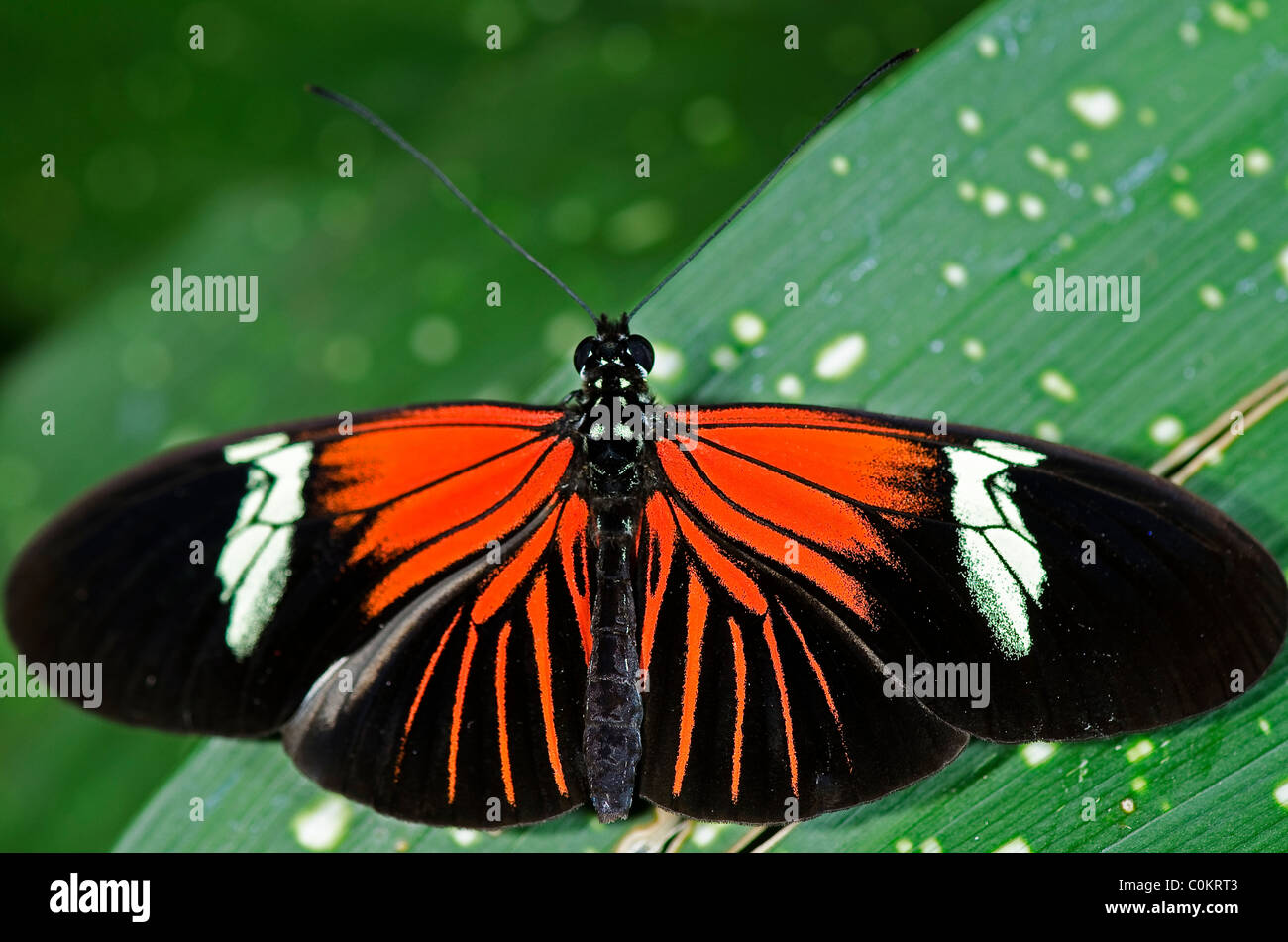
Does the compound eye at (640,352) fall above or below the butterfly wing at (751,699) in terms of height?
above

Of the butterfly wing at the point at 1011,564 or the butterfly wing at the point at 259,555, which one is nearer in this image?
the butterfly wing at the point at 1011,564

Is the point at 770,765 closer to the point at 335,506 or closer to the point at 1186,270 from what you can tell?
the point at 335,506

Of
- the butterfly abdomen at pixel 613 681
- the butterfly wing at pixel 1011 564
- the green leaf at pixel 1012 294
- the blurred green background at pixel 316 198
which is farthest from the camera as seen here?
the blurred green background at pixel 316 198

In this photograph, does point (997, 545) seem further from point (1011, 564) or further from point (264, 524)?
point (264, 524)

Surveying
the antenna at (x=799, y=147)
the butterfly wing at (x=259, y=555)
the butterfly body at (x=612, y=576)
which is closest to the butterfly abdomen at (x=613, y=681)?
the butterfly body at (x=612, y=576)

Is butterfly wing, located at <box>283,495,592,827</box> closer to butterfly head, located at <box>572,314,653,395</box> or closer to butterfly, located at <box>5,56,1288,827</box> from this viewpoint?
Result: butterfly, located at <box>5,56,1288,827</box>

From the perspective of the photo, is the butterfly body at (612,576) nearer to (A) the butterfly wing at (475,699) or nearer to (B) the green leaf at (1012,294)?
(A) the butterfly wing at (475,699)

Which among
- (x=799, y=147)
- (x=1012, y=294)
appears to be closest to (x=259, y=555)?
(x=799, y=147)
